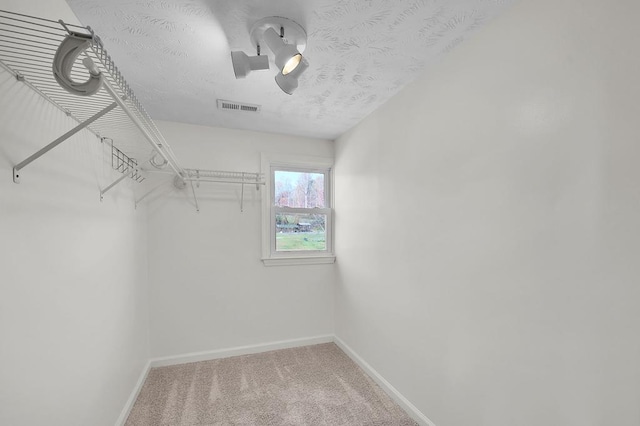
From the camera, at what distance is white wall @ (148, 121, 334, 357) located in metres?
2.53

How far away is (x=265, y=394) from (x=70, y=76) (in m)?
2.27

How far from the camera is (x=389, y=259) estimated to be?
6.86ft

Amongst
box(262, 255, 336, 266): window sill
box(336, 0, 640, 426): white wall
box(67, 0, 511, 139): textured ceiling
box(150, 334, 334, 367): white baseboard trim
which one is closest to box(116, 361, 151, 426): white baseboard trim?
box(150, 334, 334, 367): white baseboard trim

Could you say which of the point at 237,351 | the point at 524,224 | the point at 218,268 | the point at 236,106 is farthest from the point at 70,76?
the point at 237,351

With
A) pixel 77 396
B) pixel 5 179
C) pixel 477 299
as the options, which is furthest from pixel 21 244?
pixel 477 299

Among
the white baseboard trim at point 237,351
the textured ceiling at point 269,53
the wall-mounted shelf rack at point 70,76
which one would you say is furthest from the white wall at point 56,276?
the white baseboard trim at point 237,351

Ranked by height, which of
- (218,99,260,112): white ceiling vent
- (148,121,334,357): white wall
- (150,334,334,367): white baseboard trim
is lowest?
(150,334,334,367): white baseboard trim

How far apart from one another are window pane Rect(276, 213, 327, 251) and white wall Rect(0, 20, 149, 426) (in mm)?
1484

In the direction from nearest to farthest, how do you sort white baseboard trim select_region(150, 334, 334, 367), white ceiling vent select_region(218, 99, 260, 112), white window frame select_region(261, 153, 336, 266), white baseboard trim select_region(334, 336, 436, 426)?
1. white baseboard trim select_region(334, 336, 436, 426)
2. white ceiling vent select_region(218, 99, 260, 112)
3. white baseboard trim select_region(150, 334, 334, 367)
4. white window frame select_region(261, 153, 336, 266)

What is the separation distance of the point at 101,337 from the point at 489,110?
2415 mm

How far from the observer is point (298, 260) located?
2912 mm

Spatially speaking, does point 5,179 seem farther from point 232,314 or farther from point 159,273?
point 232,314

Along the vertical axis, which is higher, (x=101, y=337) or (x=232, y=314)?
(x=101, y=337)

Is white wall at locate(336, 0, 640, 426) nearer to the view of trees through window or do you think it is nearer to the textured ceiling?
the textured ceiling
